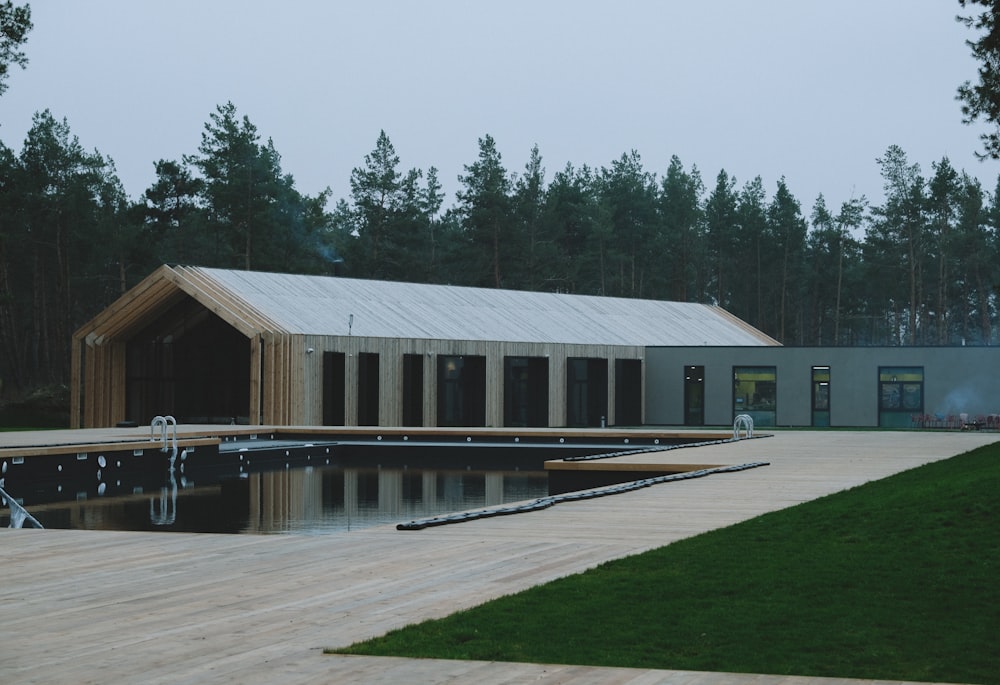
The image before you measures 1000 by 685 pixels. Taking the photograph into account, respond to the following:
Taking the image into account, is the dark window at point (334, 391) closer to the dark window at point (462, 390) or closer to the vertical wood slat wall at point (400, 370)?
the vertical wood slat wall at point (400, 370)

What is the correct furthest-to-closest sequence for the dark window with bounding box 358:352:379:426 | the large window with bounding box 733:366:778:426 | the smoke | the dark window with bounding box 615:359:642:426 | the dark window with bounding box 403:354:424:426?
the dark window with bounding box 615:359:642:426, the large window with bounding box 733:366:778:426, the smoke, the dark window with bounding box 403:354:424:426, the dark window with bounding box 358:352:379:426

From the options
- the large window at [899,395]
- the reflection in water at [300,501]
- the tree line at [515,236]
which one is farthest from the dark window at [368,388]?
the tree line at [515,236]

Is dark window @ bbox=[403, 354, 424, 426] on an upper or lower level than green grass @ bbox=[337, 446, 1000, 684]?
upper

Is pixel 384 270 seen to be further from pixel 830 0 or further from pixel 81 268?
pixel 830 0

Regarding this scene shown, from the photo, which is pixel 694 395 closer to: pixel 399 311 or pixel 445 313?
pixel 445 313

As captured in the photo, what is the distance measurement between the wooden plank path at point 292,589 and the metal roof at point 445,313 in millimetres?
19033

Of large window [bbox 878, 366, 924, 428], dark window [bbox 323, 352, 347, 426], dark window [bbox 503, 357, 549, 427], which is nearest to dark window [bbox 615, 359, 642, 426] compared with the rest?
dark window [bbox 503, 357, 549, 427]

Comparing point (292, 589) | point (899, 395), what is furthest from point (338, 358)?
point (292, 589)

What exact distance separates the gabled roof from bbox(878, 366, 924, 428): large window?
6413mm

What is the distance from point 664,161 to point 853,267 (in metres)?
11.4

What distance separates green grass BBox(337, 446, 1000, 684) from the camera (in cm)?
542

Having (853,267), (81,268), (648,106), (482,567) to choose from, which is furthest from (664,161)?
(482,567)

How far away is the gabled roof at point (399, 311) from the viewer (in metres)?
29.9

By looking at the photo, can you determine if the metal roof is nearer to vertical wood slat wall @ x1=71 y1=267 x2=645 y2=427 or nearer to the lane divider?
vertical wood slat wall @ x1=71 y1=267 x2=645 y2=427
